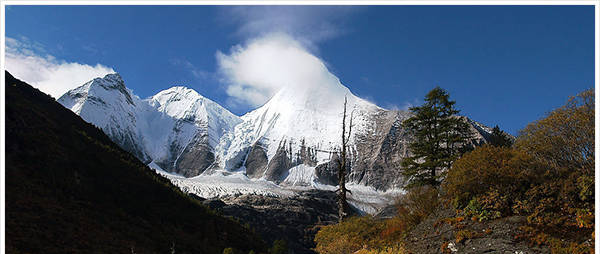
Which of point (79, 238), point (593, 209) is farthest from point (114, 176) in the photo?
point (593, 209)

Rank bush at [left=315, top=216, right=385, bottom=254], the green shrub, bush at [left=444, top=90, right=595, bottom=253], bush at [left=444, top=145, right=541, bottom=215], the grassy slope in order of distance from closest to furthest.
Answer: bush at [left=444, top=90, right=595, bottom=253] < bush at [left=444, top=145, right=541, bottom=215] < the grassy slope < the green shrub < bush at [left=315, top=216, right=385, bottom=254]

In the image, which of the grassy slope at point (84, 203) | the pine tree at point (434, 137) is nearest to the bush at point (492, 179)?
the pine tree at point (434, 137)

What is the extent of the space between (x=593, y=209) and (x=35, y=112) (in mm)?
26223

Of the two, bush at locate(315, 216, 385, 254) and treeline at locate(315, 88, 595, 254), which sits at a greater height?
treeline at locate(315, 88, 595, 254)

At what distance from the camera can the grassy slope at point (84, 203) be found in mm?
13875

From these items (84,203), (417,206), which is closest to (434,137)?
(417,206)

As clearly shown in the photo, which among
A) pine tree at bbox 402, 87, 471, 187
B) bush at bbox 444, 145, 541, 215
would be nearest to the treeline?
bush at bbox 444, 145, 541, 215

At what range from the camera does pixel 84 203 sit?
17031mm

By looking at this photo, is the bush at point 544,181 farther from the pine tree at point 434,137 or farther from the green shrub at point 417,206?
the pine tree at point 434,137

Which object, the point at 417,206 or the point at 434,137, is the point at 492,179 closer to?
the point at 417,206

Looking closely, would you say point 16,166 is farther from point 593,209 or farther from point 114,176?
point 593,209

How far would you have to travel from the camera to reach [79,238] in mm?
14219

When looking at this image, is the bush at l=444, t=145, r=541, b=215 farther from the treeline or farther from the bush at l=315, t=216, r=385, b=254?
the bush at l=315, t=216, r=385, b=254

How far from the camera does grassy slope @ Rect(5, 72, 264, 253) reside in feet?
45.5
